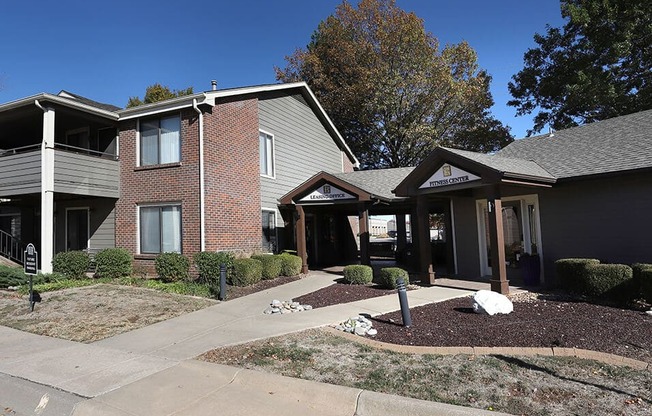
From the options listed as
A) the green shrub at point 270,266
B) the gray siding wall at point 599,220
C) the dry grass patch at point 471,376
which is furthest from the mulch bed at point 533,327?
the green shrub at point 270,266

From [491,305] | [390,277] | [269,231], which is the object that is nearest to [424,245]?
[390,277]

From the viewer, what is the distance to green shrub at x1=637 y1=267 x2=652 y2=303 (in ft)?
27.4

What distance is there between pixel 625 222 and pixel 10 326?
14.0m

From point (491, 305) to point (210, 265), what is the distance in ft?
25.0

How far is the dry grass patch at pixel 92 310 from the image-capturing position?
27.2ft

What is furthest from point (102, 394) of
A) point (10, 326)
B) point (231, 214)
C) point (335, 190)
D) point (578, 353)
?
point (335, 190)

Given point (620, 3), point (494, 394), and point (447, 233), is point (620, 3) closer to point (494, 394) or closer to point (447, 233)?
point (447, 233)

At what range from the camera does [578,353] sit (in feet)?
18.8

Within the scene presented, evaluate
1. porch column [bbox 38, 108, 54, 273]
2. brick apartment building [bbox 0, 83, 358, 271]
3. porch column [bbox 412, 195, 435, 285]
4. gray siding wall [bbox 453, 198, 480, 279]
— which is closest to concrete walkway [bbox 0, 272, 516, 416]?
porch column [bbox 412, 195, 435, 285]

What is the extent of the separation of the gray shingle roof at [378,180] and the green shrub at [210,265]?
5129 millimetres

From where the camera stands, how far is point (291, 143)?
18.9 meters

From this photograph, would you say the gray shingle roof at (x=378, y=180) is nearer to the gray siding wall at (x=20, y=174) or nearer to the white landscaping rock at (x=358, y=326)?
the white landscaping rock at (x=358, y=326)

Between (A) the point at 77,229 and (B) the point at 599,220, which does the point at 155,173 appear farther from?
(B) the point at 599,220

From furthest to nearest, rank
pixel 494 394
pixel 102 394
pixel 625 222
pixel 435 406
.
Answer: pixel 625 222, pixel 102 394, pixel 494 394, pixel 435 406
